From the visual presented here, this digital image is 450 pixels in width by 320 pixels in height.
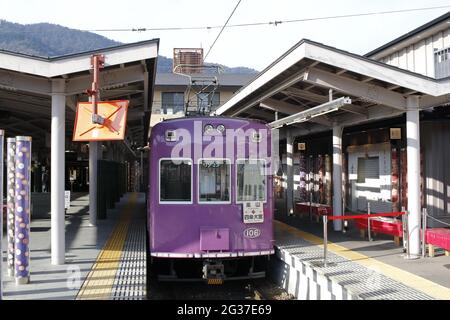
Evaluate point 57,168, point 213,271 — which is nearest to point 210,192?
point 213,271

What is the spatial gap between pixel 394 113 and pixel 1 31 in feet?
476

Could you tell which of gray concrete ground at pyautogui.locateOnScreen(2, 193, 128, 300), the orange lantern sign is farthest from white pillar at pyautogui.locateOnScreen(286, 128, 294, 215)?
the orange lantern sign

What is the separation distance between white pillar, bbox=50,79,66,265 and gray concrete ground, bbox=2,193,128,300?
0.44m

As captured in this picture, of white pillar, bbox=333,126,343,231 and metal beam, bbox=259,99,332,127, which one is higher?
metal beam, bbox=259,99,332,127

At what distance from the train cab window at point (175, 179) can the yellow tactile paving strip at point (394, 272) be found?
127 inches

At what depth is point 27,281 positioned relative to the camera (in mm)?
6707

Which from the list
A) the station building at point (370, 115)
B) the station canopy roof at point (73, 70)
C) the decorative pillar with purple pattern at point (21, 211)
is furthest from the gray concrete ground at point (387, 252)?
the decorative pillar with purple pattern at point (21, 211)

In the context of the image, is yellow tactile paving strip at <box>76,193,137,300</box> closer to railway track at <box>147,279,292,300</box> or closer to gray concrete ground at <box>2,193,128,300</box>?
gray concrete ground at <box>2,193,128,300</box>

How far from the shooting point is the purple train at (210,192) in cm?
825

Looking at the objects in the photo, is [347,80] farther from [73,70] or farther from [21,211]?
[21,211]

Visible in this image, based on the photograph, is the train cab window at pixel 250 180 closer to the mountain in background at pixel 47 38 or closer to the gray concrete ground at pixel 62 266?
the gray concrete ground at pixel 62 266

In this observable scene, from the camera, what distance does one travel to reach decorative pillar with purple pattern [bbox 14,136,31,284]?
661 cm
